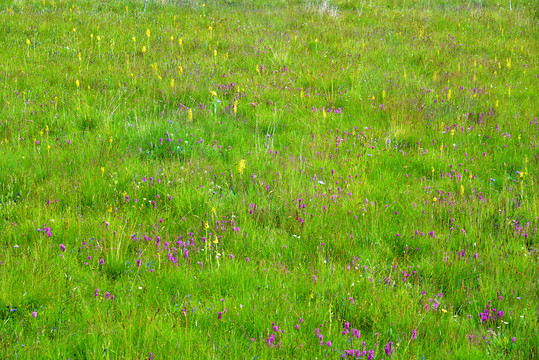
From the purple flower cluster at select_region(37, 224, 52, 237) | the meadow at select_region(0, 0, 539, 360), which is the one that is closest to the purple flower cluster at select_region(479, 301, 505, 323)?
the meadow at select_region(0, 0, 539, 360)

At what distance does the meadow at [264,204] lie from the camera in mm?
2889

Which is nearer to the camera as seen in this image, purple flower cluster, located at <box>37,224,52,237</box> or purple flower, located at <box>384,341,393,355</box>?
purple flower, located at <box>384,341,393,355</box>

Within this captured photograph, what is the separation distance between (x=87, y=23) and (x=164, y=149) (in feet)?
20.5

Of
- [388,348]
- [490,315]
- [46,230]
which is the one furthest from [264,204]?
[490,315]

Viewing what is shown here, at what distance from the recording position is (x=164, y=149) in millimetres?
5273

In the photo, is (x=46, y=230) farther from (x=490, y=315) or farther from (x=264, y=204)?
(x=490, y=315)

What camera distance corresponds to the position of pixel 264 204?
4324 millimetres

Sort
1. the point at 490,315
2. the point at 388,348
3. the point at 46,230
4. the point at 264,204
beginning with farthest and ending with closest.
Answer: the point at 264,204 → the point at 46,230 → the point at 490,315 → the point at 388,348

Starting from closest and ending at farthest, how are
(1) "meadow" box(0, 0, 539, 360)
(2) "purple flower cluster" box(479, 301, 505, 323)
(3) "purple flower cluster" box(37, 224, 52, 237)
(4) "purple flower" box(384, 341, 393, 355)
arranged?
1. (4) "purple flower" box(384, 341, 393, 355)
2. (1) "meadow" box(0, 0, 539, 360)
3. (2) "purple flower cluster" box(479, 301, 505, 323)
4. (3) "purple flower cluster" box(37, 224, 52, 237)

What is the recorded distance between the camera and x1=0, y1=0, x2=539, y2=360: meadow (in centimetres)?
289

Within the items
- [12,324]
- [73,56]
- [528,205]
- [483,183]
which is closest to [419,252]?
[528,205]

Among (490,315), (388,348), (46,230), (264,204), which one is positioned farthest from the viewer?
(264,204)

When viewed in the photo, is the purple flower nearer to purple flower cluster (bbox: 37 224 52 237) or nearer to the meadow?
the meadow

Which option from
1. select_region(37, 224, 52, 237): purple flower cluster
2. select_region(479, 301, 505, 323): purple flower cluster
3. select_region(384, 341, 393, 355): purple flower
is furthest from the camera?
select_region(37, 224, 52, 237): purple flower cluster
